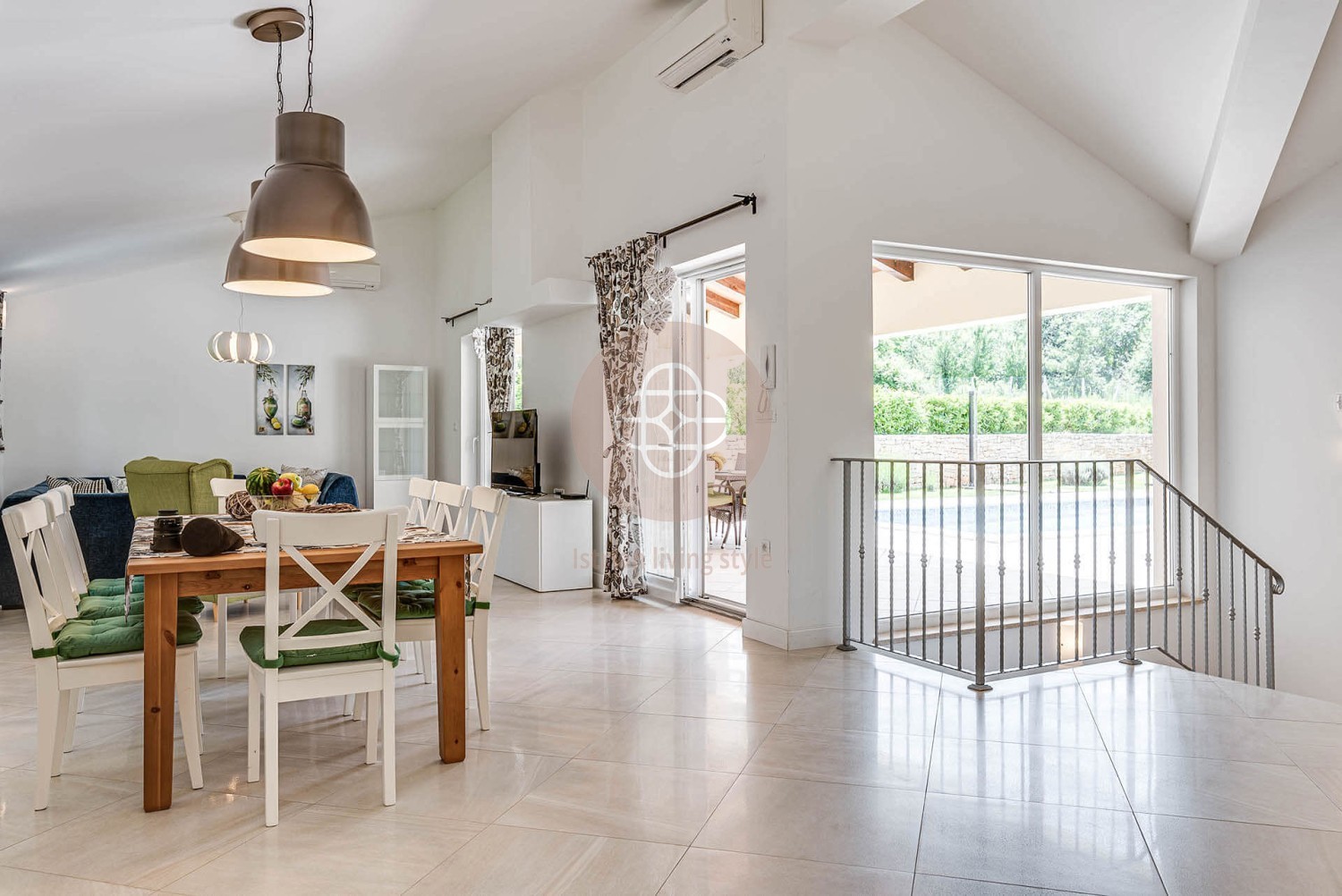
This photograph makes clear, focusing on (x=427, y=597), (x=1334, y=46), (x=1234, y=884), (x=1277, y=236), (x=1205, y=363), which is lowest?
(x=1234, y=884)

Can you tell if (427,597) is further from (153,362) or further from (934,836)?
(153,362)

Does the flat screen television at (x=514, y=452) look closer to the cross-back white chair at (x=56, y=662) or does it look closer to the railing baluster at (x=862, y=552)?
the railing baluster at (x=862, y=552)

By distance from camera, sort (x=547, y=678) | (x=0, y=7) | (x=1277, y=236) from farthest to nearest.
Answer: (x=1277, y=236) → (x=547, y=678) → (x=0, y=7)

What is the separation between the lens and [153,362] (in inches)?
336

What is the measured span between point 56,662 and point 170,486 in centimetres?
345

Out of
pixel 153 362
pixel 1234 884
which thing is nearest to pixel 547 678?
pixel 1234 884

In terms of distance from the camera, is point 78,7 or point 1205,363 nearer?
point 78,7

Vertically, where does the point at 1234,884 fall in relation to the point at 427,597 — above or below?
below

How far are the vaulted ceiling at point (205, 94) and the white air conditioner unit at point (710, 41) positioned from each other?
525 mm

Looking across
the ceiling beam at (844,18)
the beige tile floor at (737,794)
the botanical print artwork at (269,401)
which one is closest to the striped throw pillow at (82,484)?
the botanical print artwork at (269,401)

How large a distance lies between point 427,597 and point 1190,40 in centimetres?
463

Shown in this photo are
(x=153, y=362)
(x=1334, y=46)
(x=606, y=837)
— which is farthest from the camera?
(x=153, y=362)

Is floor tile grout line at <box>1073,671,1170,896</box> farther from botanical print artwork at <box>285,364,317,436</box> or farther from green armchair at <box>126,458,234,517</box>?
botanical print artwork at <box>285,364,317,436</box>

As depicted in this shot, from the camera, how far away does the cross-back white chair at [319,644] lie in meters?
2.64
